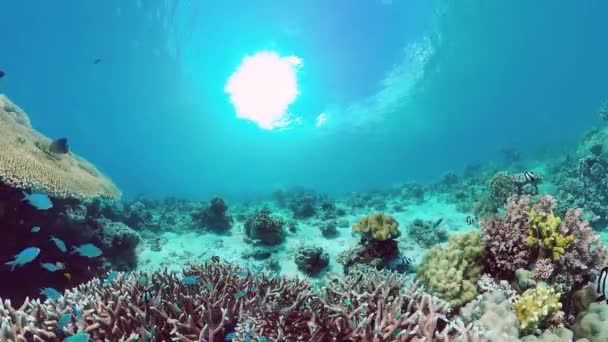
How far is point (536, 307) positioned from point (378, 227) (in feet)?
12.5

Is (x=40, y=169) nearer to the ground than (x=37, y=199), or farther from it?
farther from it

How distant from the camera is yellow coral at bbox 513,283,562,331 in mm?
4203

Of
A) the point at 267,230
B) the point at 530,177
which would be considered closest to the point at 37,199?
the point at 267,230

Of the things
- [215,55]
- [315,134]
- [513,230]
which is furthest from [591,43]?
[513,230]

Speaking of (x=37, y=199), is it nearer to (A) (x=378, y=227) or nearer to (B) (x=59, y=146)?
(B) (x=59, y=146)

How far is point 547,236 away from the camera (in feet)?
16.7

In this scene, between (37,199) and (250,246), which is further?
(250,246)

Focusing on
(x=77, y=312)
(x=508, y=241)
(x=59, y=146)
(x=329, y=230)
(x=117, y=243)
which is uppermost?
(x=329, y=230)

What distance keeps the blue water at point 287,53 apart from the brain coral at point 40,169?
16216 mm

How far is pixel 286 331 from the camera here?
12.7 ft

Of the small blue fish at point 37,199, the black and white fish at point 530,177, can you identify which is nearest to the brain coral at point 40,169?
the small blue fish at point 37,199

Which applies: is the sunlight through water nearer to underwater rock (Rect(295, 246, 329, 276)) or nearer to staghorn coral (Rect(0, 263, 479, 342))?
underwater rock (Rect(295, 246, 329, 276))

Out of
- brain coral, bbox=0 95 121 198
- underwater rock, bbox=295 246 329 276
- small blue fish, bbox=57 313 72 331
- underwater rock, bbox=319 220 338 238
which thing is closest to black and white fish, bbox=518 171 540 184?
underwater rock, bbox=319 220 338 238

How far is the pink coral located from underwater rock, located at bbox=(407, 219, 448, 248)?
4.11 metres
